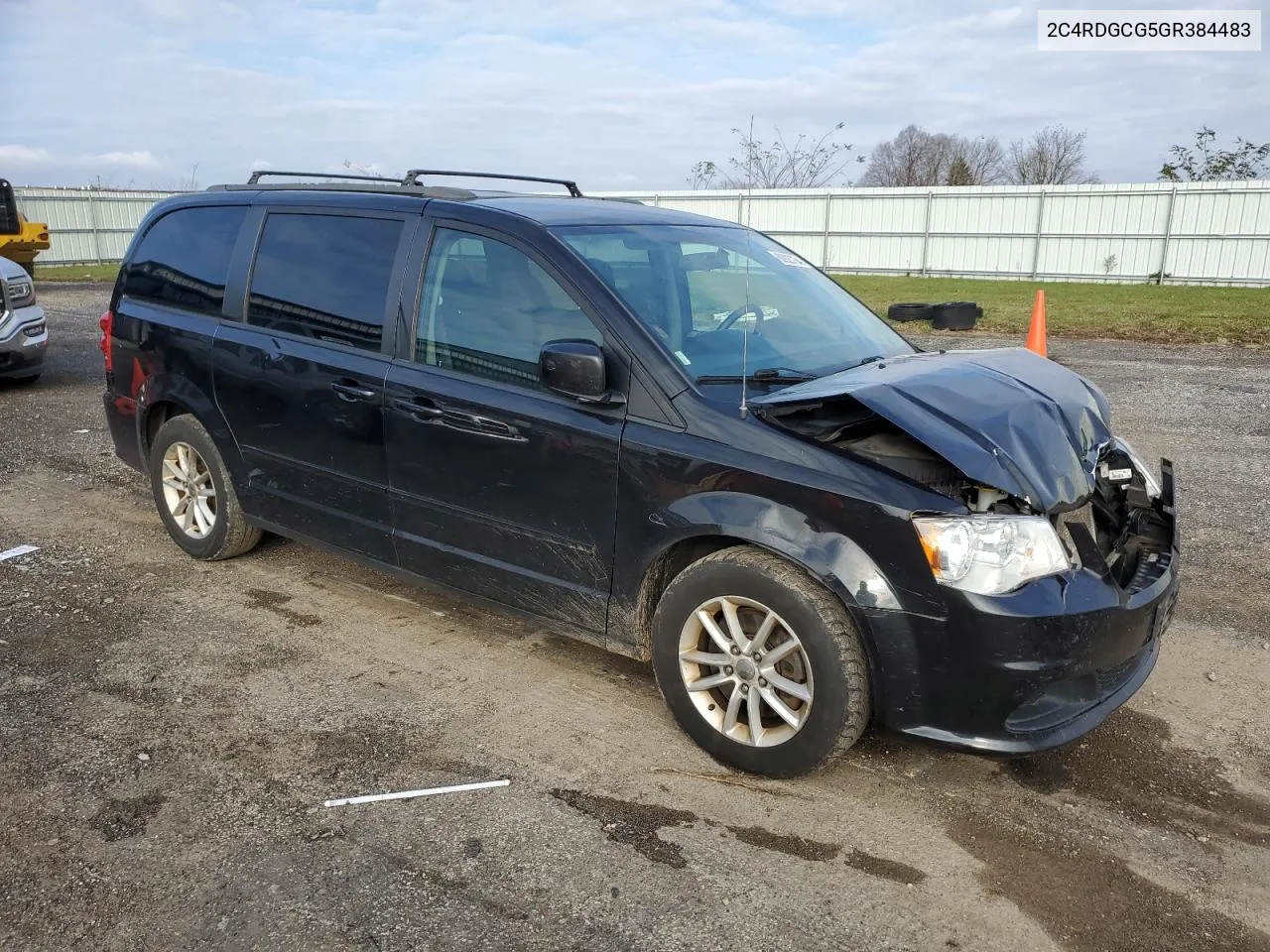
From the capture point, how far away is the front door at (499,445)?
3.52 meters

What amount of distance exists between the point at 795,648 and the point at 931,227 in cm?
2740

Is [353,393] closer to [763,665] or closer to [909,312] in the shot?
[763,665]

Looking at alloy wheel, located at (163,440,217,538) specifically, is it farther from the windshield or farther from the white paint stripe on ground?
the windshield

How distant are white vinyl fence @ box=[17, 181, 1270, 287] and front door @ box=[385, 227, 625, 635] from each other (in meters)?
23.3

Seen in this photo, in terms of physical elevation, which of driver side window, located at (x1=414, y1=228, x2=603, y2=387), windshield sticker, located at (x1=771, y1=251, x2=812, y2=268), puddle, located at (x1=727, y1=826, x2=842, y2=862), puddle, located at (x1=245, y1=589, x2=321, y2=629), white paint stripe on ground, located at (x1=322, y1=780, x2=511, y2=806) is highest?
windshield sticker, located at (x1=771, y1=251, x2=812, y2=268)

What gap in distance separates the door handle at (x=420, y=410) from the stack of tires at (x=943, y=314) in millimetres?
12592

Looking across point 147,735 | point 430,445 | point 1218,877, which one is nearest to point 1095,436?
point 1218,877

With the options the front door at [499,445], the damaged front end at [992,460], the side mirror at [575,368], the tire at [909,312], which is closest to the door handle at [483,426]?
the front door at [499,445]

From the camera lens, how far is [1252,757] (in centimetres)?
340

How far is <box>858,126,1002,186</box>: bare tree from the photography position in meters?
46.3

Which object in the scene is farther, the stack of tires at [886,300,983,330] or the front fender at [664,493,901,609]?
the stack of tires at [886,300,983,330]

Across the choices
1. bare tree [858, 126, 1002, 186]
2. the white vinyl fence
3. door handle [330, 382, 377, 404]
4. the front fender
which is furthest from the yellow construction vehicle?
bare tree [858, 126, 1002, 186]

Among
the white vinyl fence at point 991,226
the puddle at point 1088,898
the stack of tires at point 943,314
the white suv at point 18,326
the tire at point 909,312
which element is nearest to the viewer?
the puddle at point 1088,898

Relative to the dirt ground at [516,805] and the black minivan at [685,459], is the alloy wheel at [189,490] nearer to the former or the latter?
the black minivan at [685,459]
